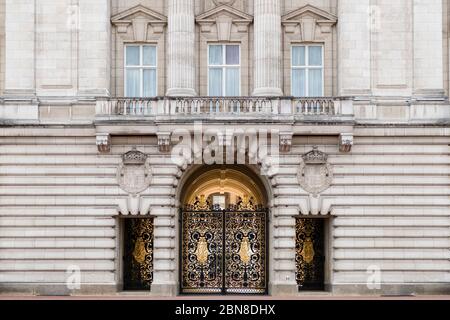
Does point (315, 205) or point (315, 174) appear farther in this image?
point (315, 174)

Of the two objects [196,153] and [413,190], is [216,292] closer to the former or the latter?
[196,153]

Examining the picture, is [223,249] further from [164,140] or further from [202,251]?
[164,140]

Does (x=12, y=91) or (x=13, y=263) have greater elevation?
(x=12, y=91)

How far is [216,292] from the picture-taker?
139 feet

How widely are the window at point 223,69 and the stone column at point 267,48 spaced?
147cm

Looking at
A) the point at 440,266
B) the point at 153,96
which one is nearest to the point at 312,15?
the point at 153,96

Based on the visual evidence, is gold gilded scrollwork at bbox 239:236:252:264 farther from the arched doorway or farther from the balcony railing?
the balcony railing

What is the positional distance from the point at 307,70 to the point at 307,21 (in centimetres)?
203

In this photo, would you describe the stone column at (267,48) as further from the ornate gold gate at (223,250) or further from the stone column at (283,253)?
the ornate gold gate at (223,250)

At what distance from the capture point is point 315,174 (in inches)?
1635

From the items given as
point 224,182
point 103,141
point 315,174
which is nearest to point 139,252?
point 103,141

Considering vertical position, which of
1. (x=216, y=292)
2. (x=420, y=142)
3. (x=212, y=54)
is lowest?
(x=216, y=292)

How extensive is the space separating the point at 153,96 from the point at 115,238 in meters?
6.09

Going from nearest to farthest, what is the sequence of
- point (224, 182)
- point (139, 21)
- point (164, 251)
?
point (164, 251)
point (139, 21)
point (224, 182)
